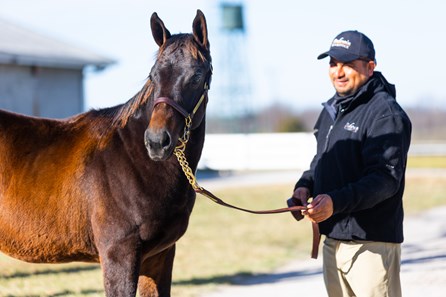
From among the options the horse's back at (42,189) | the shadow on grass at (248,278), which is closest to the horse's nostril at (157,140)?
the horse's back at (42,189)

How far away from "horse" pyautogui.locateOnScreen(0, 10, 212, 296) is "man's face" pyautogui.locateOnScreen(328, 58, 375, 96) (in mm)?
783

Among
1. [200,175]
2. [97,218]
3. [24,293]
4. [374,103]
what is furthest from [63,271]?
[200,175]

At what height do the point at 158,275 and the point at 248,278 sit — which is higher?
the point at 158,275

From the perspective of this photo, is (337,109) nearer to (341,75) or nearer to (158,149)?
(341,75)

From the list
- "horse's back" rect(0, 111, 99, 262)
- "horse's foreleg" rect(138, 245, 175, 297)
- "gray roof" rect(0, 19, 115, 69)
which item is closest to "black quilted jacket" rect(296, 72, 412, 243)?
"horse's foreleg" rect(138, 245, 175, 297)

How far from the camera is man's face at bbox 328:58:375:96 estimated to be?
12.2 ft

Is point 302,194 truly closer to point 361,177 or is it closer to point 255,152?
point 361,177

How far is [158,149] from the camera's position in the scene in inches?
143

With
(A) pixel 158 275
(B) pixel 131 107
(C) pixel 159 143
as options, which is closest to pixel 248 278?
(A) pixel 158 275

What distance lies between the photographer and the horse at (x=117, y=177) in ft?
12.8

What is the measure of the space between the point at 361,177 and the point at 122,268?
1467mm

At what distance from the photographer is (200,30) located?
13.5ft

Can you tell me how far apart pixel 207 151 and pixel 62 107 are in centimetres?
1362

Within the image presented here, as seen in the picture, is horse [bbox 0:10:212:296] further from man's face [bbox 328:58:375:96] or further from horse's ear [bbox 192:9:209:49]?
man's face [bbox 328:58:375:96]
